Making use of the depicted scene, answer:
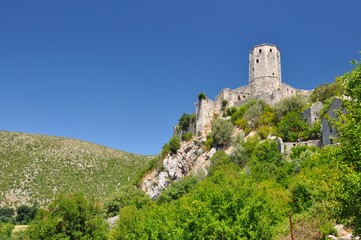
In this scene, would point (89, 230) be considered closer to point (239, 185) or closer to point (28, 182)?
point (239, 185)

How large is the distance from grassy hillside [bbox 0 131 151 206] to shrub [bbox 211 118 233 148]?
29379 mm

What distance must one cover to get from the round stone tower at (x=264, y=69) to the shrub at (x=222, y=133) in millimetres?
8160

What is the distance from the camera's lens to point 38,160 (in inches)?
3600

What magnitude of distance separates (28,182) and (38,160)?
26.1 feet

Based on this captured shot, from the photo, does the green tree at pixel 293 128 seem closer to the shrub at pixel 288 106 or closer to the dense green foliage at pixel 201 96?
the shrub at pixel 288 106

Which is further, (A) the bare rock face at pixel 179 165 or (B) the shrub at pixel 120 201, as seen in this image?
(A) the bare rock face at pixel 179 165

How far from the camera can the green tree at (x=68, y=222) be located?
29.7 m

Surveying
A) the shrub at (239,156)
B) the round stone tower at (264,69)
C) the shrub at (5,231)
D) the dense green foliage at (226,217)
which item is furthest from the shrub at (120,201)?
the dense green foliage at (226,217)

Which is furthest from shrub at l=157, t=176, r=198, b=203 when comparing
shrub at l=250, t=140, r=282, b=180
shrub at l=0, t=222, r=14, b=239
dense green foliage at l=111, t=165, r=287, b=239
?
shrub at l=0, t=222, r=14, b=239

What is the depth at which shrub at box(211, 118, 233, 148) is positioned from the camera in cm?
5150

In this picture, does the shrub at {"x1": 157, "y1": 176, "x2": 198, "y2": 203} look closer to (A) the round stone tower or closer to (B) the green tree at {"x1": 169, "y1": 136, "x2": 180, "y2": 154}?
(B) the green tree at {"x1": 169, "y1": 136, "x2": 180, "y2": 154}

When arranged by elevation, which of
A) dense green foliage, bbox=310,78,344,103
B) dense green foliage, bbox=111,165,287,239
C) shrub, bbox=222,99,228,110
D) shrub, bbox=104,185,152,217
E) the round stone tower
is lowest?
dense green foliage, bbox=111,165,287,239

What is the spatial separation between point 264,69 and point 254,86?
2.86 metres

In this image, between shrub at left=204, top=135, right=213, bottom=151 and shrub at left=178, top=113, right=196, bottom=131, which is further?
shrub at left=178, top=113, right=196, bottom=131
